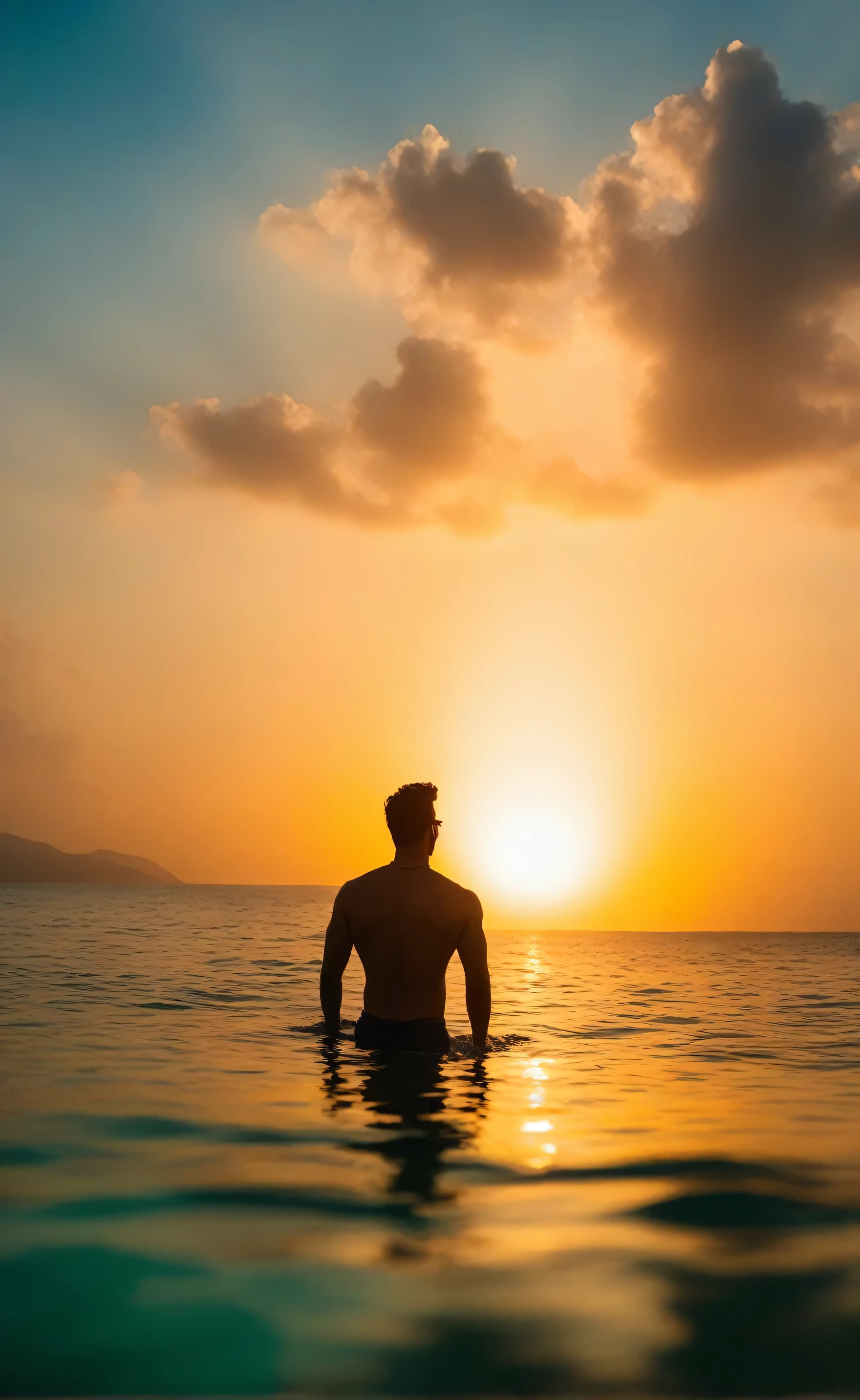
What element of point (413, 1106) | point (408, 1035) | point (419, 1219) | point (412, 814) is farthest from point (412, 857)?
point (419, 1219)

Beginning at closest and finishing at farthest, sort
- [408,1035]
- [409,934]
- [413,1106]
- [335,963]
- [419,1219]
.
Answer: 1. [419,1219]
2. [413,1106]
3. [409,934]
4. [408,1035]
5. [335,963]

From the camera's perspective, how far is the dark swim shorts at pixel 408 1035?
24.1ft

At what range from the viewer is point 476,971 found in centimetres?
738

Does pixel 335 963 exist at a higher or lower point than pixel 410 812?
lower

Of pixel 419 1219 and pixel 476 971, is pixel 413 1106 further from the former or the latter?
pixel 419 1219

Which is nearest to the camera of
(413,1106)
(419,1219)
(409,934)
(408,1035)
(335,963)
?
(419,1219)

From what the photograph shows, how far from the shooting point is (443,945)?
7.19m

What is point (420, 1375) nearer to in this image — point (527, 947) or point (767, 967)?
point (767, 967)

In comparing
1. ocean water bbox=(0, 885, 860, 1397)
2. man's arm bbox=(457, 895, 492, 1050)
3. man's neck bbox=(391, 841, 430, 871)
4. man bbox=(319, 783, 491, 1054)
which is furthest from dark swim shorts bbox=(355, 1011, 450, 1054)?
man's neck bbox=(391, 841, 430, 871)

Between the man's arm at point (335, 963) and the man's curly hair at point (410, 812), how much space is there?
651 mm

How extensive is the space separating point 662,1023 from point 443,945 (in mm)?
6407

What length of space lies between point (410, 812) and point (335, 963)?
54.5 inches

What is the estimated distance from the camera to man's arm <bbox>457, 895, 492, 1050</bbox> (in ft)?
23.7

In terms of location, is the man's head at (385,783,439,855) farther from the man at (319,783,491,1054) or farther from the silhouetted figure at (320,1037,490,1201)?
the silhouetted figure at (320,1037,490,1201)
